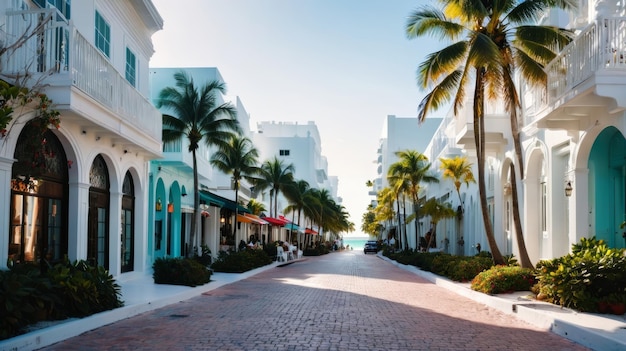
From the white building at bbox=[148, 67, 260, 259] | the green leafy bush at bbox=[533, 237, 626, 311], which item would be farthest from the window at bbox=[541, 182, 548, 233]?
the white building at bbox=[148, 67, 260, 259]

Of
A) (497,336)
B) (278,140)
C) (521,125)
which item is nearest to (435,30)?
(521,125)

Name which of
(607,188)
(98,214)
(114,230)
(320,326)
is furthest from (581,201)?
(98,214)

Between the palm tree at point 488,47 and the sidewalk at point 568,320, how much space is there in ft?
11.8

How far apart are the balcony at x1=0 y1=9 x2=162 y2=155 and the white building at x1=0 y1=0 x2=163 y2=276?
0.02m

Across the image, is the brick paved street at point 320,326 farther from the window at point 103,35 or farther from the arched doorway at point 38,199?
the window at point 103,35

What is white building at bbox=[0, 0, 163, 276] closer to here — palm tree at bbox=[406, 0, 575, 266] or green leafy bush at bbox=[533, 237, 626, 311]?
palm tree at bbox=[406, 0, 575, 266]

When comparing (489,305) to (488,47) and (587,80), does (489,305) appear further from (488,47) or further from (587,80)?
(488,47)

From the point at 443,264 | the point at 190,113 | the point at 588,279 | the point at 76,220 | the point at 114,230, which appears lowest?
the point at 443,264

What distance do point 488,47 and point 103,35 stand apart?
10.1 metres

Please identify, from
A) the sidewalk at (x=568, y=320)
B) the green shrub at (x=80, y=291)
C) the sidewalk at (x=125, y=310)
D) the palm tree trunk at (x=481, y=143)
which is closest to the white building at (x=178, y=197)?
the sidewalk at (x=125, y=310)

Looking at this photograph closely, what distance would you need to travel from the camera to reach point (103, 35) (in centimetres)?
1731

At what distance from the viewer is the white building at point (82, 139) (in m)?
12.2

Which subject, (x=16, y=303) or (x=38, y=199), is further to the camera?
(x=38, y=199)

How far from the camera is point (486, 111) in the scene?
2394 centimetres
